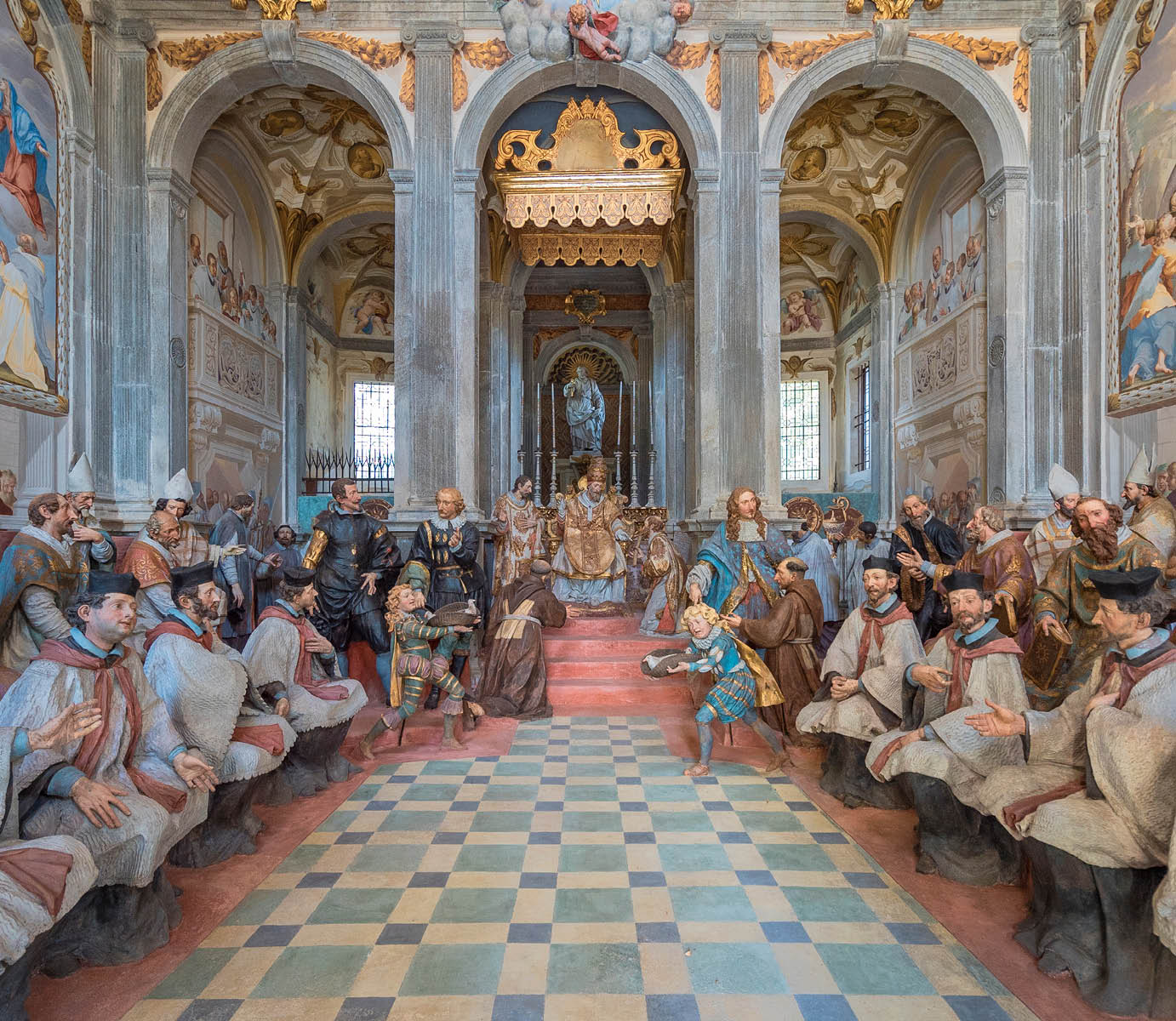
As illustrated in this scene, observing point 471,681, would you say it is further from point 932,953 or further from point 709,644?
point 932,953

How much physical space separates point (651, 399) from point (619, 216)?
5924 millimetres

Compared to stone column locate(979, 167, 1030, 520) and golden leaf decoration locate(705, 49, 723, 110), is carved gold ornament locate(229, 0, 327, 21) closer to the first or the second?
golden leaf decoration locate(705, 49, 723, 110)

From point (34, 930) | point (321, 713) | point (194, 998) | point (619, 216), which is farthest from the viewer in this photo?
point (619, 216)

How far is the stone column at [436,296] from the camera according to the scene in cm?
853

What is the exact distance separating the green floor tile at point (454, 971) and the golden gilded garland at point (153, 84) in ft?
30.7

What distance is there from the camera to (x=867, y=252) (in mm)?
13312

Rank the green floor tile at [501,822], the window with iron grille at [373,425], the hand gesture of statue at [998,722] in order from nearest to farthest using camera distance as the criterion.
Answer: the hand gesture of statue at [998,722] < the green floor tile at [501,822] < the window with iron grille at [373,425]

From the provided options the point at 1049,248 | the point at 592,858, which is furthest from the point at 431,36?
the point at 592,858

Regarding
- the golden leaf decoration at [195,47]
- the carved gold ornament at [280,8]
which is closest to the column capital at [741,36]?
the carved gold ornament at [280,8]

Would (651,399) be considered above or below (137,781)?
above

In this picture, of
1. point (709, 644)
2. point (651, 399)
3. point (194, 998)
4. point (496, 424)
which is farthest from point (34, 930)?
point (651, 399)

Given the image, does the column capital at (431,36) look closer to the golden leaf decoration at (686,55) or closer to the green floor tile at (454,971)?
the golden leaf decoration at (686,55)

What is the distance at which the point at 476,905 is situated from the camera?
3.36m

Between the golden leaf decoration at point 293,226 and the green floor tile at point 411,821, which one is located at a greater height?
the golden leaf decoration at point 293,226
